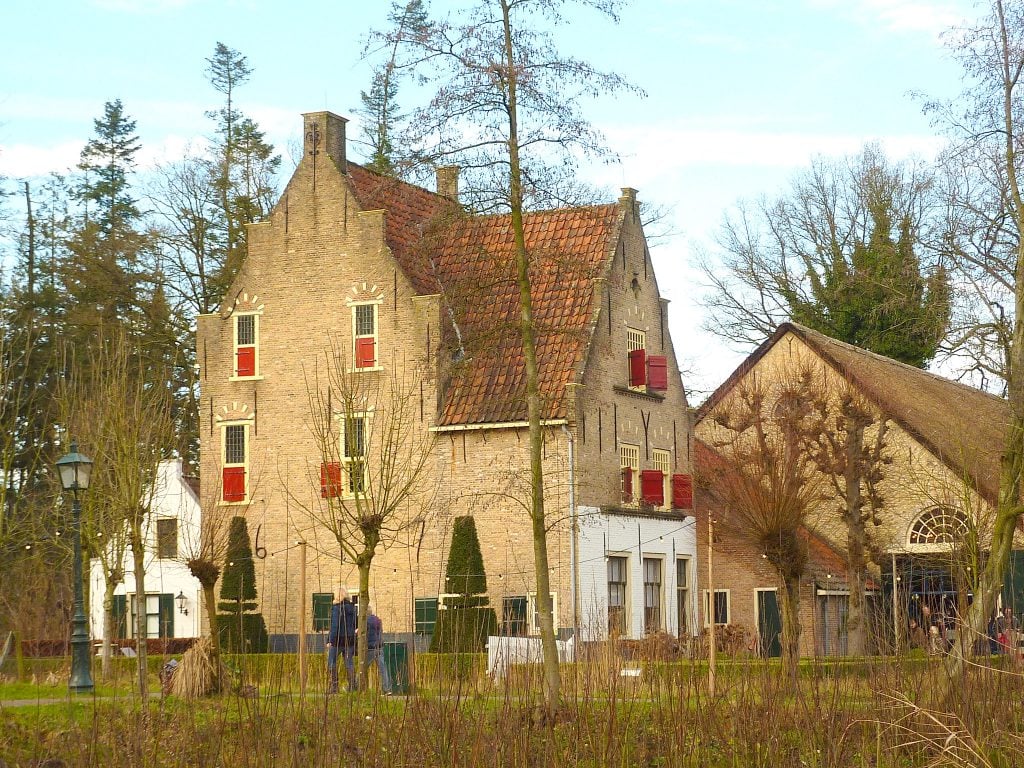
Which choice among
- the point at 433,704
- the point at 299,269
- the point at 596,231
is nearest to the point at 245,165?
the point at 299,269

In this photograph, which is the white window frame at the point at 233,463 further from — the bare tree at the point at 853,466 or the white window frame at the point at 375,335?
the bare tree at the point at 853,466

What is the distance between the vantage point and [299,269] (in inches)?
1261

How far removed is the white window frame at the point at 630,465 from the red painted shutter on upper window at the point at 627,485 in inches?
1.9

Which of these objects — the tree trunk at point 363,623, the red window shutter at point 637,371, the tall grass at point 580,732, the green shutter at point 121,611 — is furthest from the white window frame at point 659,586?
the tall grass at point 580,732

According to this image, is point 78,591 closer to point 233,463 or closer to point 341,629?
point 341,629

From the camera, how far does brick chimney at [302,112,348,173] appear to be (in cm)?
3188

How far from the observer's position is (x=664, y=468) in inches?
1283

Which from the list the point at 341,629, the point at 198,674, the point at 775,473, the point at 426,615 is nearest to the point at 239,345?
the point at 426,615

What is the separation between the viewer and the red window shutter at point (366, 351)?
30938mm

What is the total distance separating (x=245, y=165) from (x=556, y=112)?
28537 mm

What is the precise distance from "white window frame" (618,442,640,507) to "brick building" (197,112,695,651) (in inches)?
2.7

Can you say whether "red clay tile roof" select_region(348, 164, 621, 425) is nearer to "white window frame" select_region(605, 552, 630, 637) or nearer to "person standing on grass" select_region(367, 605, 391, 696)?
"white window frame" select_region(605, 552, 630, 637)

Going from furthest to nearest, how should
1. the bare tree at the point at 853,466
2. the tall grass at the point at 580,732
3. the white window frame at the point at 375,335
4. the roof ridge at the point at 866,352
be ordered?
the roof ridge at the point at 866,352, the white window frame at the point at 375,335, the bare tree at the point at 853,466, the tall grass at the point at 580,732

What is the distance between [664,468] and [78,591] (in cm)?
1595
